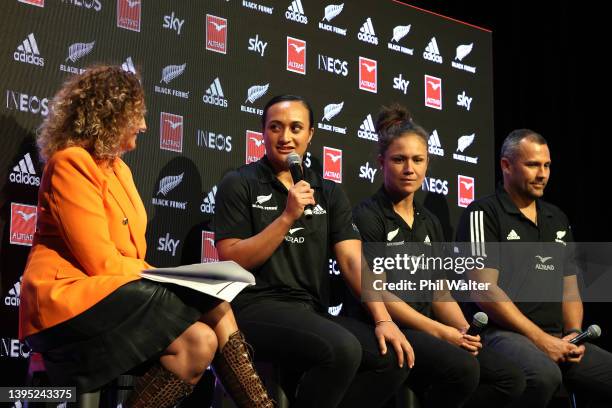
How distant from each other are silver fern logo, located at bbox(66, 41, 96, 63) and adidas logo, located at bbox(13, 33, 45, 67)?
0.13m

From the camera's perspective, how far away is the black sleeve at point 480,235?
3859 mm

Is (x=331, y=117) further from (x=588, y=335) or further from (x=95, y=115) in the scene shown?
(x=95, y=115)

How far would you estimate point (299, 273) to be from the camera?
3.18 meters

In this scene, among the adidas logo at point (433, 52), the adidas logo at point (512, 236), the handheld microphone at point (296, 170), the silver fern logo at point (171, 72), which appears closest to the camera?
the handheld microphone at point (296, 170)

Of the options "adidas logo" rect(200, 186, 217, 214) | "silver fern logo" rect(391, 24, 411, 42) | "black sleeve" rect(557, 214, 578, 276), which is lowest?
"black sleeve" rect(557, 214, 578, 276)

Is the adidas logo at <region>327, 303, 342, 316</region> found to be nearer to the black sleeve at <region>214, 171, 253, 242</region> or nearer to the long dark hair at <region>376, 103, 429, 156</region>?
the long dark hair at <region>376, 103, 429, 156</region>

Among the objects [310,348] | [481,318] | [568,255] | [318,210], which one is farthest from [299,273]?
[568,255]

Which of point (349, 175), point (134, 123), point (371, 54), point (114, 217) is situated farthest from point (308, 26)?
point (114, 217)

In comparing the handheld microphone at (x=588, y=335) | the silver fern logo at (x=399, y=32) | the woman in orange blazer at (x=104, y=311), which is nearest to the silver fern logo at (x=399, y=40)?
the silver fern logo at (x=399, y=32)

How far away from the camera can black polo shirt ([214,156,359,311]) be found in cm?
313

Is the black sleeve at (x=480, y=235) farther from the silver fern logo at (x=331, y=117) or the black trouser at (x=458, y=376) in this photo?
the silver fern logo at (x=331, y=117)

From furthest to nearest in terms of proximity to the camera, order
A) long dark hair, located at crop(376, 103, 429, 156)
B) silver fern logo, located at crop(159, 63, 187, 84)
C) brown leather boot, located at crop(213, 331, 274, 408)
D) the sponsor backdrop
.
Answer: long dark hair, located at crop(376, 103, 429, 156) → silver fern logo, located at crop(159, 63, 187, 84) → the sponsor backdrop → brown leather boot, located at crop(213, 331, 274, 408)

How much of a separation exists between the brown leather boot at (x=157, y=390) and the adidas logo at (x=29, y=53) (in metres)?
1.50

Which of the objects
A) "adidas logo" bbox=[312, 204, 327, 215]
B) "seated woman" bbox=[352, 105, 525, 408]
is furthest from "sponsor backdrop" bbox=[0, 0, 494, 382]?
"adidas logo" bbox=[312, 204, 327, 215]
